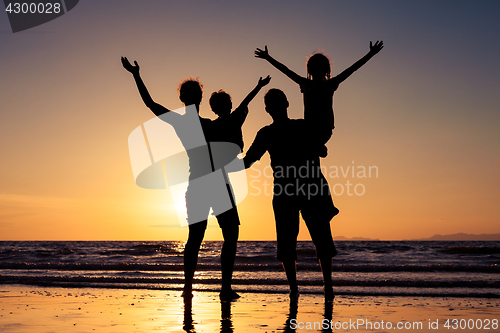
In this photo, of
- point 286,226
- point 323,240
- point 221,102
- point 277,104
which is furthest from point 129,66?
point 323,240

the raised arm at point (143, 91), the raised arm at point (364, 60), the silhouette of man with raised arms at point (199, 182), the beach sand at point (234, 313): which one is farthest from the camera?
the silhouette of man with raised arms at point (199, 182)

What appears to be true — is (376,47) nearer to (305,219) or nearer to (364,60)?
(364,60)

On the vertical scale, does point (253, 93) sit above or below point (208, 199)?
above

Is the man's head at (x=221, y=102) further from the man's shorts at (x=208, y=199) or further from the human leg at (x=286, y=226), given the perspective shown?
the human leg at (x=286, y=226)

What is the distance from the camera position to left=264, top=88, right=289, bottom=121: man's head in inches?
134

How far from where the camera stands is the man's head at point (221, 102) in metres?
3.73

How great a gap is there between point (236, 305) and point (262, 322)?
0.82m

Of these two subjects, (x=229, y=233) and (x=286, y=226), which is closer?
(x=286, y=226)

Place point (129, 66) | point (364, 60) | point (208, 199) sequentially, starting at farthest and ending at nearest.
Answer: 1. point (208, 199)
2. point (129, 66)
3. point (364, 60)

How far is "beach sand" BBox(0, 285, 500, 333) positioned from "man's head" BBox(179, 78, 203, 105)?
1.91 metres

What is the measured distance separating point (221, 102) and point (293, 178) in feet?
3.40

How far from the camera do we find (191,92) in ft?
12.0

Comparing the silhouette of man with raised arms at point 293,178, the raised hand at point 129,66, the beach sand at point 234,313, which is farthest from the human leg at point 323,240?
the raised hand at point 129,66

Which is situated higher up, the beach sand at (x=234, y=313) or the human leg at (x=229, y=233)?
the human leg at (x=229, y=233)
